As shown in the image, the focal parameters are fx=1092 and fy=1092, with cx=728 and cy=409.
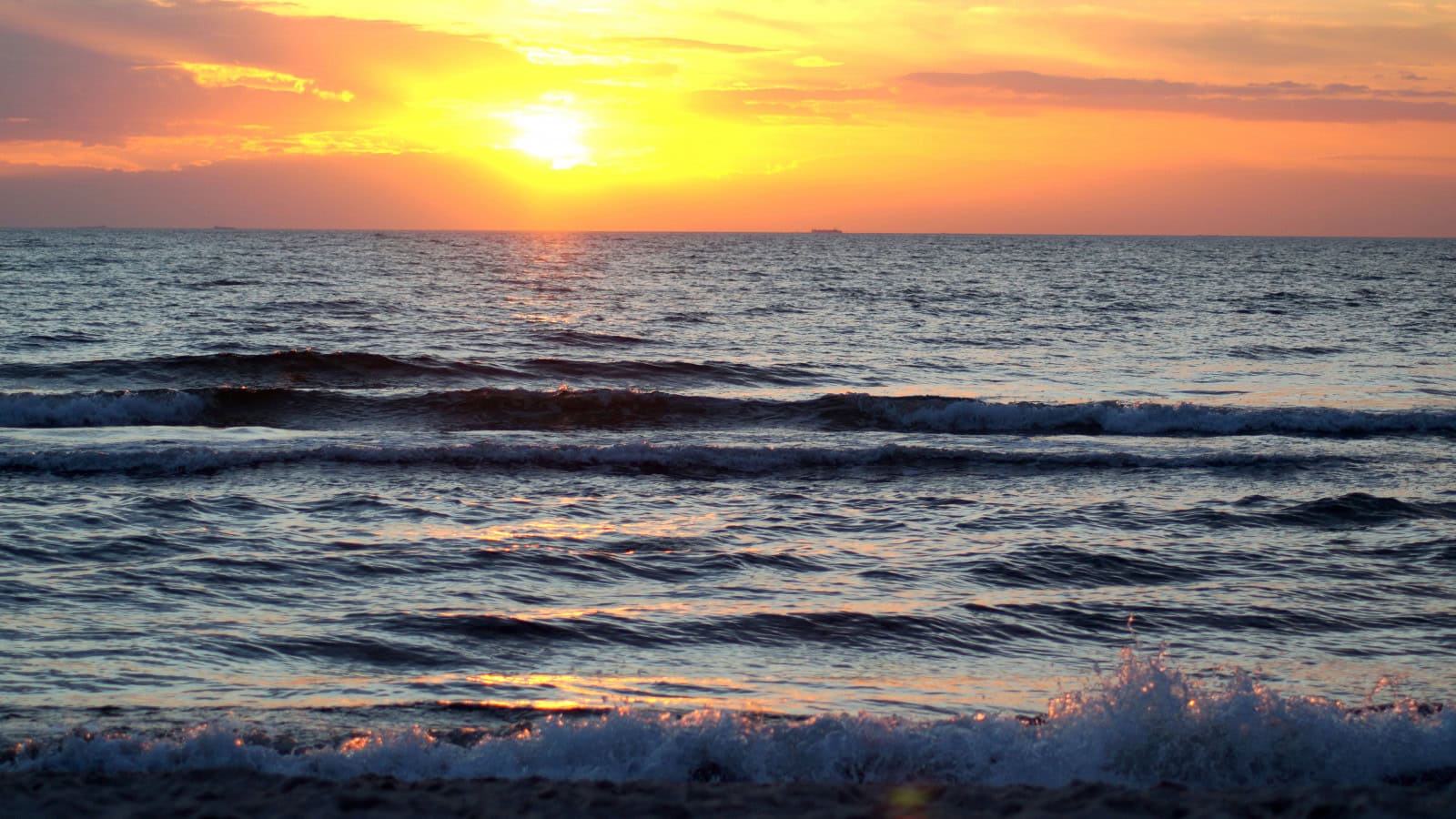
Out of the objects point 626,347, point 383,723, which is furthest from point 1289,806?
point 626,347

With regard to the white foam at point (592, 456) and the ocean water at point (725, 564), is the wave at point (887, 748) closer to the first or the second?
the ocean water at point (725, 564)

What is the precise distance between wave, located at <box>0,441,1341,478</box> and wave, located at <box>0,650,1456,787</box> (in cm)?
891

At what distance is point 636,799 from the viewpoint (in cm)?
507

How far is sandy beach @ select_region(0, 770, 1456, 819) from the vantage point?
484 centimetres

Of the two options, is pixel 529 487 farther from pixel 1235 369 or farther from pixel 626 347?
pixel 1235 369

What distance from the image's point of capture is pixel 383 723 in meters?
6.13

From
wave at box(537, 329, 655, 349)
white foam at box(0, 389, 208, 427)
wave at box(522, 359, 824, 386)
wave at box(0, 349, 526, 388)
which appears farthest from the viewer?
wave at box(537, 329, 655, 349)

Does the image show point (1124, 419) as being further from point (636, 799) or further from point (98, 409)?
point (98, 409)

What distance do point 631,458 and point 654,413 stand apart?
4.79 meters

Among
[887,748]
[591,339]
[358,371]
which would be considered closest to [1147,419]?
[887,748]

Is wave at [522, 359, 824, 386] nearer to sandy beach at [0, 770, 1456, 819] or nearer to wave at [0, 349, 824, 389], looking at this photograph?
wave at [0, 349, 824, 389]

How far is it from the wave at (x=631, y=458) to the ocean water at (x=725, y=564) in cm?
9

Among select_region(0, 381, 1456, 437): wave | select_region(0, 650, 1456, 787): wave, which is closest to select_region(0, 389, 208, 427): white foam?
select_region(0, 381, 1456, 437): wave

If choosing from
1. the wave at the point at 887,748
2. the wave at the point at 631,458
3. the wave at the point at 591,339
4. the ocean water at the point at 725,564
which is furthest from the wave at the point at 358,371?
the wave at the point at 887,748
